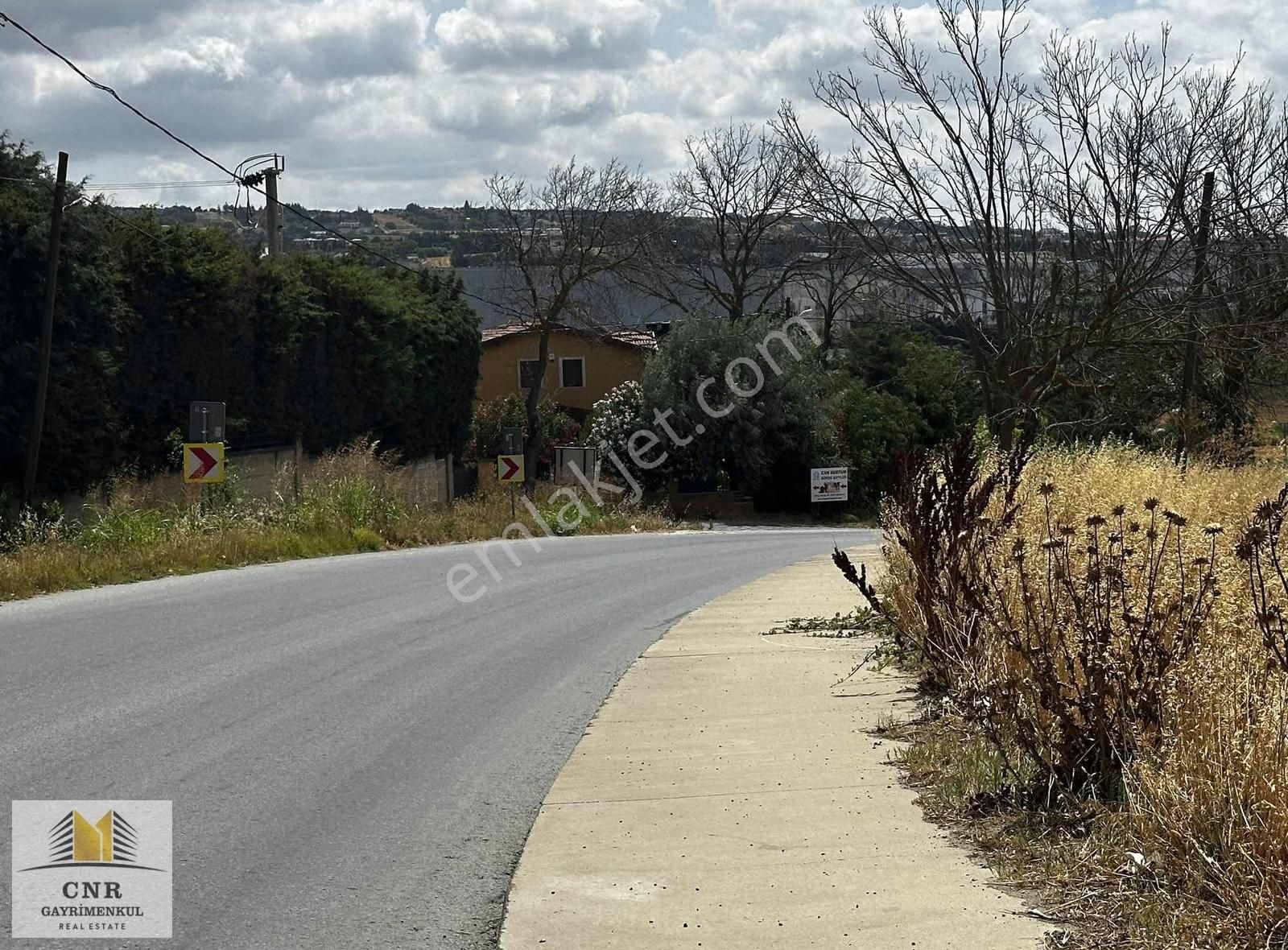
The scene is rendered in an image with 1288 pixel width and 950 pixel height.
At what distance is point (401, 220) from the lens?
4769 inches

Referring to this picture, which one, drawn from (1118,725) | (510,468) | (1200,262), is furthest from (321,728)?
(510,468)

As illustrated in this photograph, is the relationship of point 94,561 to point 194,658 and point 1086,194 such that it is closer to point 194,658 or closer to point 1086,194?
point 194,658

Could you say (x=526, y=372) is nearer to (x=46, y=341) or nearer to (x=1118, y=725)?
(x=46, y=341)

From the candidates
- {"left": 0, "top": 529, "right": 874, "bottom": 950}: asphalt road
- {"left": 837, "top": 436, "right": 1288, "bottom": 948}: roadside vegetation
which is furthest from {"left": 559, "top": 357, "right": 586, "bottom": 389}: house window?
{"left": 837, "top": 436, "right": 1288, "bottom": 948}: roadside vegetation

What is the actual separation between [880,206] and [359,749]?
9656 mm

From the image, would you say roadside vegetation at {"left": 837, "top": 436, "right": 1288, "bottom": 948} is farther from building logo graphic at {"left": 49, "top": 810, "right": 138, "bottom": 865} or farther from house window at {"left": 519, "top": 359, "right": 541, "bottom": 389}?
house window at {"left": 519, "top": 359, "right": 541, "bottom": 389}

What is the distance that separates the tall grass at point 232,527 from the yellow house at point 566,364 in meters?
29.0

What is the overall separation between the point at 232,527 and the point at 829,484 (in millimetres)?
26349

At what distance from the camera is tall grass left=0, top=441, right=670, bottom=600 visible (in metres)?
18.4

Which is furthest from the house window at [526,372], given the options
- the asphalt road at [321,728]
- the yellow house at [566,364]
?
the asphalt road at [321,728]

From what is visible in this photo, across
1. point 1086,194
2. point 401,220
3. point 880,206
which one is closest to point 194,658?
point 880,206

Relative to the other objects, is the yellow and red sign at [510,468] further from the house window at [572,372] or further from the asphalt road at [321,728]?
the house window at [572,372]

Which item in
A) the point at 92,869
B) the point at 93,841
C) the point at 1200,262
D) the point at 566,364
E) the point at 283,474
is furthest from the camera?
the point at 566,364

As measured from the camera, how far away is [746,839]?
672 cm
